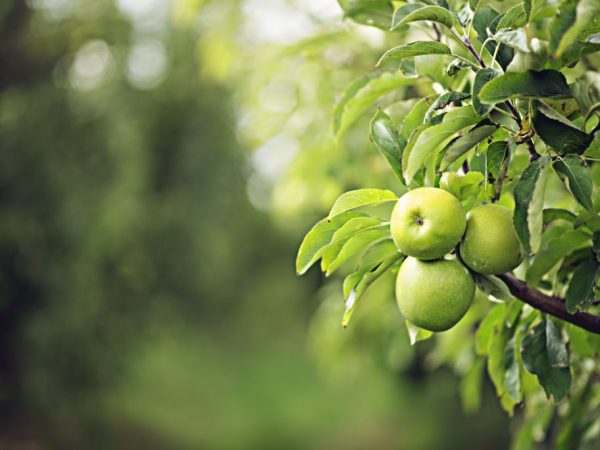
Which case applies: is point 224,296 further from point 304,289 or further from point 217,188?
point 217,188

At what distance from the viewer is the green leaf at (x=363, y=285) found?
662mm

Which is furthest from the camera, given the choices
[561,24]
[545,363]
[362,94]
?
[362,94]

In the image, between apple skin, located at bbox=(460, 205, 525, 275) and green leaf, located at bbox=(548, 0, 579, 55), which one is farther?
apple skin, located at bbox=(460, 205, 525, 275)

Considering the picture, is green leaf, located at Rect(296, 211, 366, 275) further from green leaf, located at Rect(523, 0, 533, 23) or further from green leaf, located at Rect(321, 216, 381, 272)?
green leaf, located at Rect(523, 0, 533, 23)

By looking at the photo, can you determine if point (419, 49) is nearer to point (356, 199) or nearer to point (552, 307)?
point (356, 199)

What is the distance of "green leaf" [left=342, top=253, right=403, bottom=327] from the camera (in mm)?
662

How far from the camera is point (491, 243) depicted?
0.62m

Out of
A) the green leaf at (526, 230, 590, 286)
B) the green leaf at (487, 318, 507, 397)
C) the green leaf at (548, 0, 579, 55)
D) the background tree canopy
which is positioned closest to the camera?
the green leaf at (548, 0, 579, 55)

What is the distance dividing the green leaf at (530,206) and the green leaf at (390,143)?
141mm

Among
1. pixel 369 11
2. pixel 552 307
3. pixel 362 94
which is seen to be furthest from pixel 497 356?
pixel 369 11

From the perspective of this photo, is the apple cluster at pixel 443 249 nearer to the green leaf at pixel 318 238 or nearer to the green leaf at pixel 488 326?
the green leaf at pixel 318 238

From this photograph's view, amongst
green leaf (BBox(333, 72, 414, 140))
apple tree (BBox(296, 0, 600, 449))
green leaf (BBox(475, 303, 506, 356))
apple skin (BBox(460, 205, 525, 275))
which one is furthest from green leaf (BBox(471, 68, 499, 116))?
green leaf (BBox(475, 303, 506, 356))

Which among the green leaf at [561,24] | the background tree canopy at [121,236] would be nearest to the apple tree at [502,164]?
the green leaf at [561,24]

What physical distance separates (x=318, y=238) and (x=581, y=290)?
289 mm
